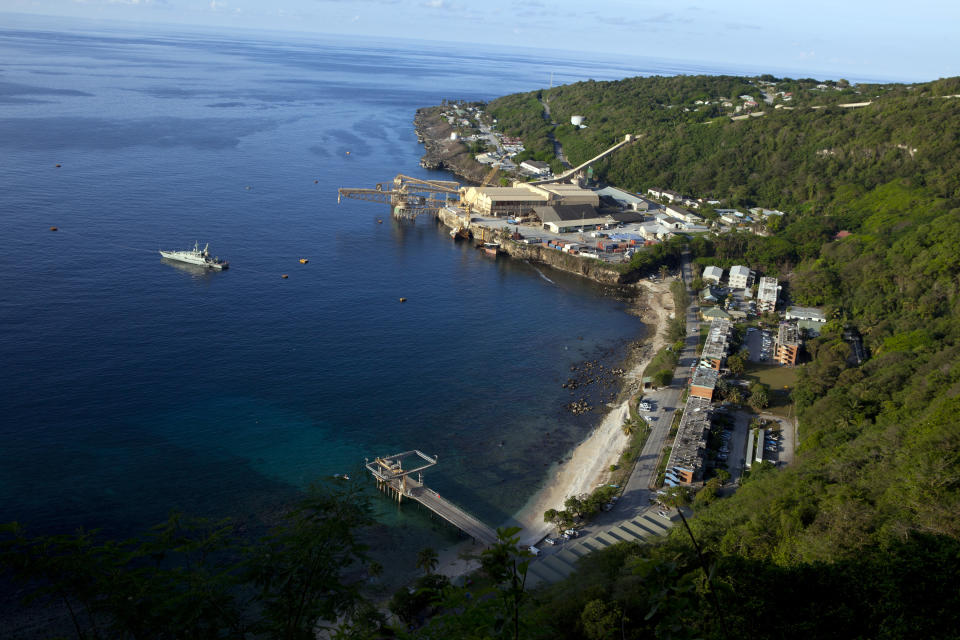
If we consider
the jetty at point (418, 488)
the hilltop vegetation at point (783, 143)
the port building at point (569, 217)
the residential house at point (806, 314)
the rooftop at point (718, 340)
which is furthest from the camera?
the port building at point (569, 217)

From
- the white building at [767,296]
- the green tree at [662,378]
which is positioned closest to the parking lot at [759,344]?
the white building at [767,296]

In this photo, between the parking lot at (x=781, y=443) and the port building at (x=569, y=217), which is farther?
the port building at (x=569, y=217)

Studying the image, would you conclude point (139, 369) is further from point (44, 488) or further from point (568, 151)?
point (568, 151)

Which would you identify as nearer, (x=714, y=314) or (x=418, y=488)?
(x=418, y=488)

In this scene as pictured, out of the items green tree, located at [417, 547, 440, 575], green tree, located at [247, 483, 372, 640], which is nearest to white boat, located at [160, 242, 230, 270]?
green tree, located at [417, 547, 440, 575]

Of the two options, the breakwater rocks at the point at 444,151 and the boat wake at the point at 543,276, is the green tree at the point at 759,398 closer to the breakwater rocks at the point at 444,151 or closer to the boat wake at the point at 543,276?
the boat wake at the point at 543,276

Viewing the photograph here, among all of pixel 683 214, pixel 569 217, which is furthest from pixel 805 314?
pixel 569 217

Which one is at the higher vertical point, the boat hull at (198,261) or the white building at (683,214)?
the white building at (683,214)

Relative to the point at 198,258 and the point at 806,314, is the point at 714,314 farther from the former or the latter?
the point at 198,258
